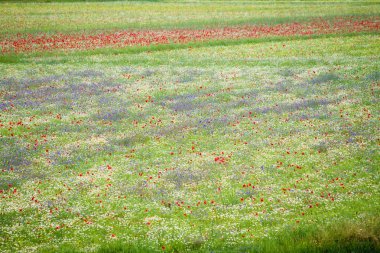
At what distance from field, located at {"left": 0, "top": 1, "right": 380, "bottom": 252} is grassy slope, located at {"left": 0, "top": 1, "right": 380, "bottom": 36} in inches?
445

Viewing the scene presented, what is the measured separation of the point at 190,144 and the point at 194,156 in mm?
1903

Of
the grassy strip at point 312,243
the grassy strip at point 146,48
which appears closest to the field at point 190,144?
the grassy strip at point 312,243

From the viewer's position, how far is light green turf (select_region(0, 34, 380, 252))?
1411 centimetres

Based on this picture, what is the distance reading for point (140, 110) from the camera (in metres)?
28.5

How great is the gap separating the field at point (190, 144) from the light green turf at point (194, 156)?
0.27ft

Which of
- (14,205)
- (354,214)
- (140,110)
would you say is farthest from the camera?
(140,110)

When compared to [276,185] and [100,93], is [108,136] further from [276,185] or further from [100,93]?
[276,185]

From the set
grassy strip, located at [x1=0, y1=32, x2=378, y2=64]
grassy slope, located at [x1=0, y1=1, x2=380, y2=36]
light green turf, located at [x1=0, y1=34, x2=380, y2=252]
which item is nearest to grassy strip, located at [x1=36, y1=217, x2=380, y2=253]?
light green turf, located at [x1=0, y1=34, x2=380, y2=252]

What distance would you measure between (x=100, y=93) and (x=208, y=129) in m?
11.7

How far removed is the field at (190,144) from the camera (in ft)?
46.8

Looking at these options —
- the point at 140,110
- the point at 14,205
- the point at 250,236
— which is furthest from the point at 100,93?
the point at 250,236

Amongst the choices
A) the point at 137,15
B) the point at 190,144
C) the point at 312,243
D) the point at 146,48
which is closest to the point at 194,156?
the point at 190,144

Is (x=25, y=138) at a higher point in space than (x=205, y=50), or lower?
lower

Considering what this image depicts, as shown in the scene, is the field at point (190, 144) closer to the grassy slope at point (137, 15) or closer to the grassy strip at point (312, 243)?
the grassy strip at point (312, 243)
